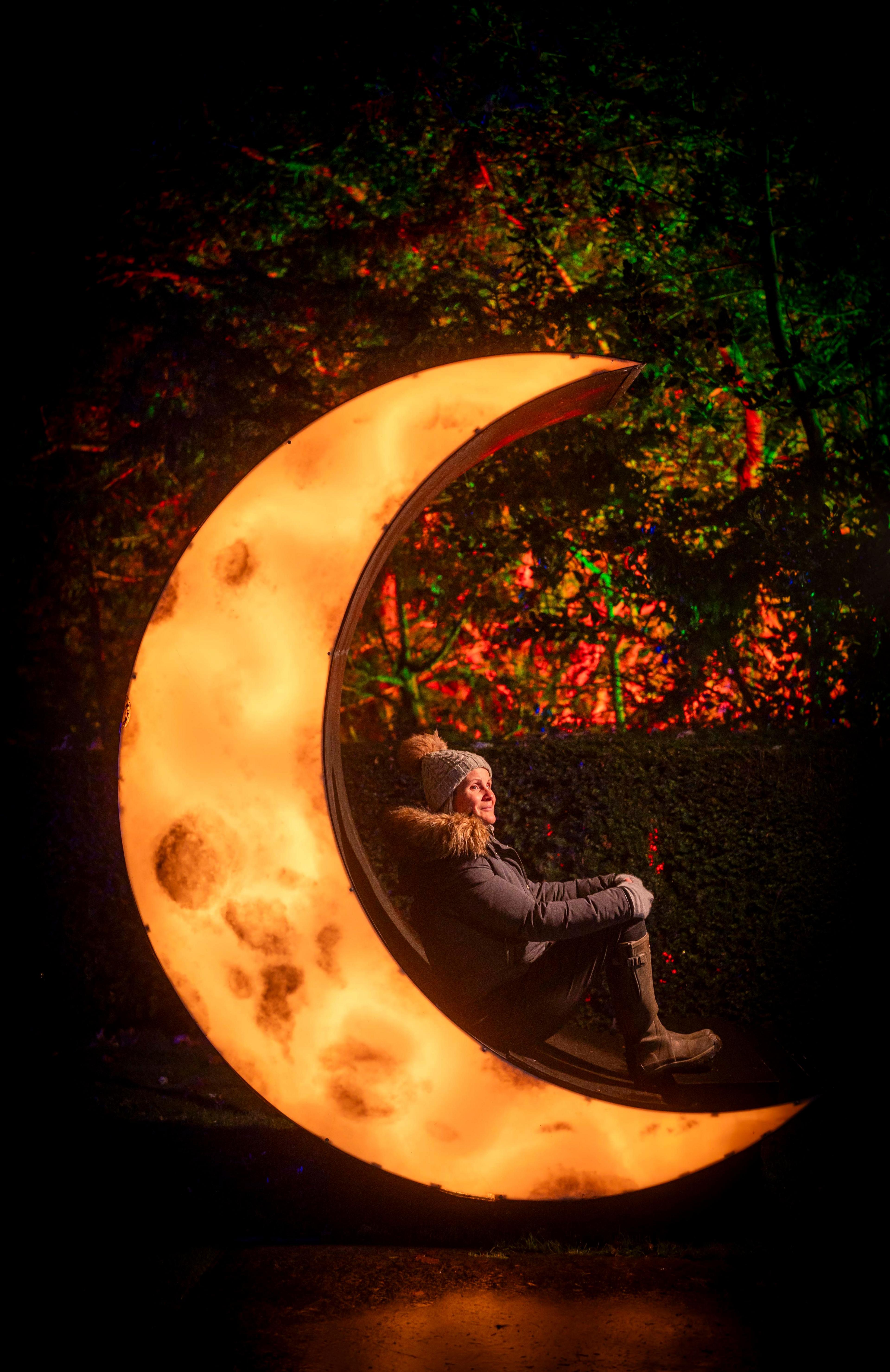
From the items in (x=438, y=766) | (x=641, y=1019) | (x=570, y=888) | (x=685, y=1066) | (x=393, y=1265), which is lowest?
(x=393, y=1265)

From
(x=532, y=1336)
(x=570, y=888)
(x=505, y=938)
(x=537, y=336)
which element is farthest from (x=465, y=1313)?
(x=537, y=336)

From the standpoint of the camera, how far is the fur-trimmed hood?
127 inches

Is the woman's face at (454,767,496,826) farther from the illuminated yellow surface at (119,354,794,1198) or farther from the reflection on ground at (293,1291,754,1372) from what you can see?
the reflection on ground at (293,1291,754,1372)

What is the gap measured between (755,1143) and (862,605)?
3278mm

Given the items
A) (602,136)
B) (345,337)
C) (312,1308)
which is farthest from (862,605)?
(312,1308)

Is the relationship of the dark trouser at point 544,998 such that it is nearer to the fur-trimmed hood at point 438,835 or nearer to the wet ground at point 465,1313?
the fur-trimmed hood at point 438,835

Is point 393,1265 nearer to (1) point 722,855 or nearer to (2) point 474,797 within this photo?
(2) point 474,797

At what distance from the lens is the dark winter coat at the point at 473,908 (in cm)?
318

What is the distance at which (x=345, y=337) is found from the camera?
20.9ft

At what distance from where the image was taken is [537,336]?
6.00 m

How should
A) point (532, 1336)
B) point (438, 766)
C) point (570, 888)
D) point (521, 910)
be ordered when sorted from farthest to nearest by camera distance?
point (570, 888) < point (438, 766) < point (521, 910) < point (532, 1336)

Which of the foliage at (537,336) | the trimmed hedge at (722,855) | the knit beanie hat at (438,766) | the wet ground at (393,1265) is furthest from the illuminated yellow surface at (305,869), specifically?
the foliage at (537,336)

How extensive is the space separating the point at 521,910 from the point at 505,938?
151mm

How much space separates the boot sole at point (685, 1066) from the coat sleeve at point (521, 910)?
0.62 meters
